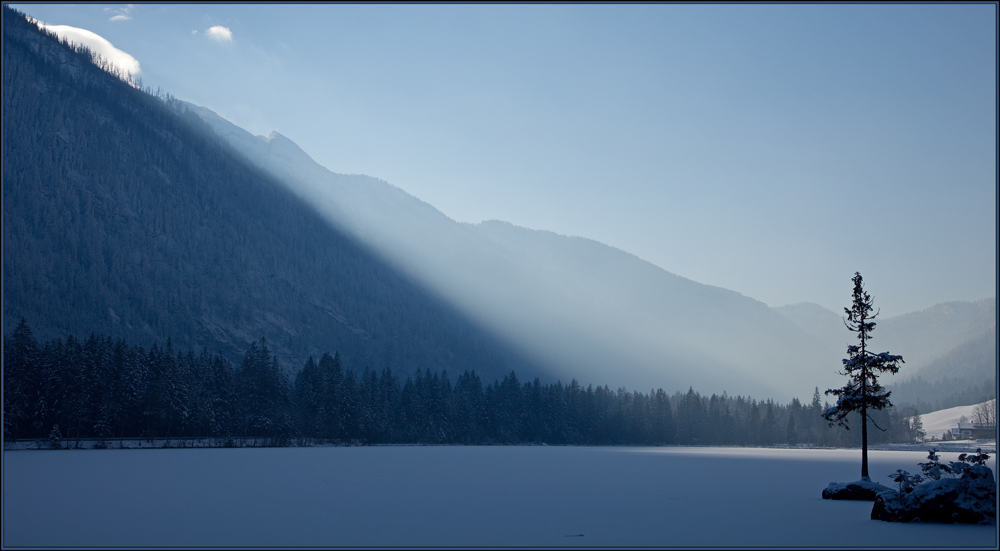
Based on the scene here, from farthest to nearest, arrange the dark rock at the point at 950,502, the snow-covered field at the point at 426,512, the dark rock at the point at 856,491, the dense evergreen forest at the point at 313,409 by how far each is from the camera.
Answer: the dense evergreen forest at the point at 313,409
the dark rock at the point at 856,491
the dark rock at the point at 950,502
the snow-covered field at the point at 426,512

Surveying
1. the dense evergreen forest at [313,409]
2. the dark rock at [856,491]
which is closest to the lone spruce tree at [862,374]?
the dark rock at [856,491]

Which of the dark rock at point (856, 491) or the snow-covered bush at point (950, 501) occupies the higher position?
the snow-covered bush at point (950, 501)

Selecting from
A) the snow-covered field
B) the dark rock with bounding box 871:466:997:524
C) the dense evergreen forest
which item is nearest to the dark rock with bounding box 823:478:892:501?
the snow-covered field

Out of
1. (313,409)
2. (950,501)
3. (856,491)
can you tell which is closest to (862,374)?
(856,491)

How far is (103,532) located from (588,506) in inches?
811

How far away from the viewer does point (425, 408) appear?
142 metres

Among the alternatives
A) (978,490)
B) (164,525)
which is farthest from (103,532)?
(978,490)

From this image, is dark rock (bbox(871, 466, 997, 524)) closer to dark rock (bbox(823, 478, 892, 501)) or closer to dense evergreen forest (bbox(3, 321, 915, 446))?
dark rock (bbox(823, 478, 892, 501))

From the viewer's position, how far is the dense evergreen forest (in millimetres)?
92688

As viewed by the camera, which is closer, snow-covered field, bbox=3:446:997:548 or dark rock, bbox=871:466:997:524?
snow-covered field, bbox=3:446:997:548

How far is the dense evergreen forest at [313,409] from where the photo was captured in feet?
304

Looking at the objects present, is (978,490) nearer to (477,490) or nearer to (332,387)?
(477,490)

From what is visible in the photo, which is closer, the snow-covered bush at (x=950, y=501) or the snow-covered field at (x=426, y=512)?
the snow-covered field at (x=426, y=512)

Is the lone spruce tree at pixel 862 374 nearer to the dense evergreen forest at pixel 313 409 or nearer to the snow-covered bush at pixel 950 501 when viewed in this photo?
the snow-covered bush at pixel 950 501
